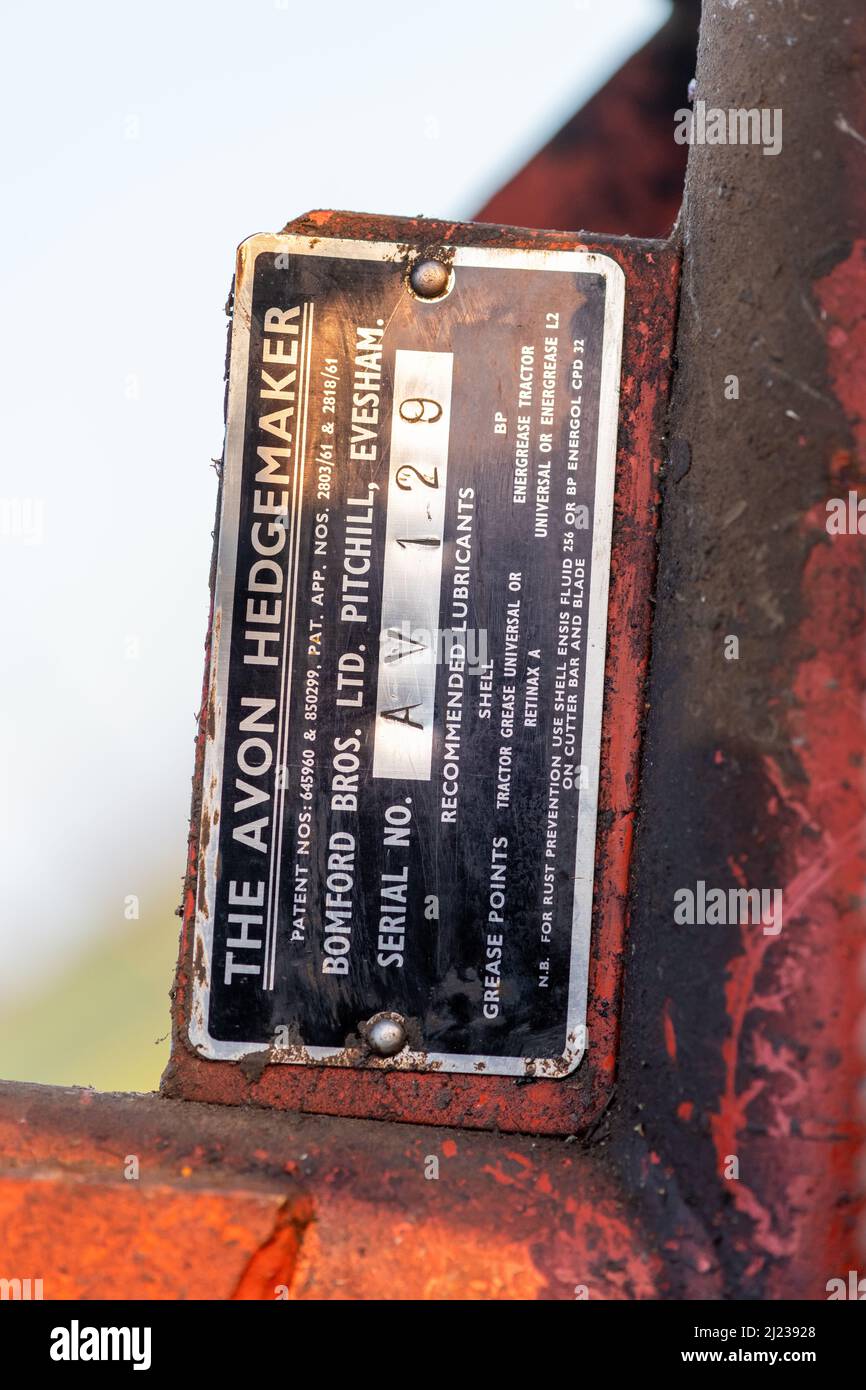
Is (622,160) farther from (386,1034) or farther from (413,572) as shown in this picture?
(386,1034)

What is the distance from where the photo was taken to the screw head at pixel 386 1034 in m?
0.70

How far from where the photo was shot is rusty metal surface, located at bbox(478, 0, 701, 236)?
1152mm

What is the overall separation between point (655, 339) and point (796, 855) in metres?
0.35

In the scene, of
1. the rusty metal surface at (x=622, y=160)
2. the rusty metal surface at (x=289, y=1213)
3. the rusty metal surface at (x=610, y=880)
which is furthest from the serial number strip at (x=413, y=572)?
the rusty metal surface at (x=622, y=160)

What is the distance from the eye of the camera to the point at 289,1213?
0.63 m

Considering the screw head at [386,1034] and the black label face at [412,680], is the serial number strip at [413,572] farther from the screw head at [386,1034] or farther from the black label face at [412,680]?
the screw head at [386,1034]

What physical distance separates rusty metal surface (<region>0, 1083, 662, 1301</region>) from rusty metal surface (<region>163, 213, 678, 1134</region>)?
0.03 m

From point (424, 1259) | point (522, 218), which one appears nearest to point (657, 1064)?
point (424, 1259)

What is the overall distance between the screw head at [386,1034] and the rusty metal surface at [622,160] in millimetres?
857

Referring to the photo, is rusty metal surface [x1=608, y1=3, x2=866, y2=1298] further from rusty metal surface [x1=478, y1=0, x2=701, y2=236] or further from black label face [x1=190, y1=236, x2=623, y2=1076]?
rusty metal surface [x1=478, y1=0, x2=701, y2=236]

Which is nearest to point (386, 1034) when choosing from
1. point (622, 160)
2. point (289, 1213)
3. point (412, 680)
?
point (289, 1213)

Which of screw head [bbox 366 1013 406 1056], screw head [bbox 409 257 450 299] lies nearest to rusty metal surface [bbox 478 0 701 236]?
screw head [bbox 409 257 450 299]

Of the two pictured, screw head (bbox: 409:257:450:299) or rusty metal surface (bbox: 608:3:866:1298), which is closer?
rusty metal surface (bbox: 608:3:866:1298)

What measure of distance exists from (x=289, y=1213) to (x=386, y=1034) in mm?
125
